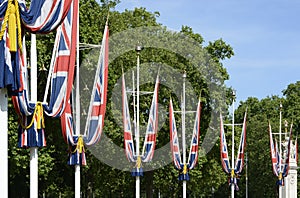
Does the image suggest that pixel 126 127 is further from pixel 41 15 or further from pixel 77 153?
pixel 41 15

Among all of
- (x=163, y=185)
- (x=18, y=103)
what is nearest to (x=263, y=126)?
(x=163, y=185)

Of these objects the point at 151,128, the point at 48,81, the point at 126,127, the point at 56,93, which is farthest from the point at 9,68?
the point at 151,128

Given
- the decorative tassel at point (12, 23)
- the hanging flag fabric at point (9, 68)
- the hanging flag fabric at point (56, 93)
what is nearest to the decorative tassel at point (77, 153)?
the hanging flag fabric at point (56, 93)

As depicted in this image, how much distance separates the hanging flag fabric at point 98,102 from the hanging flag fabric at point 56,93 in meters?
3.51

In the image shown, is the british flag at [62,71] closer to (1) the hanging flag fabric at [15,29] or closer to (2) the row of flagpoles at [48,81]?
(2) the row of flagpoles at [48,81]

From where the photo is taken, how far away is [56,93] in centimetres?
1532

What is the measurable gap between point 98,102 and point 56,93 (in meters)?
5.77

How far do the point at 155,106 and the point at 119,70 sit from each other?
426 inches

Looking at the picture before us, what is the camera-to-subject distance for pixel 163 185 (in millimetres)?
44531

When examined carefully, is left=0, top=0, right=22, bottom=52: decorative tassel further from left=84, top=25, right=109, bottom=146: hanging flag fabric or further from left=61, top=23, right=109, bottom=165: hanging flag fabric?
left=84, top=25, right=109, bottom=146: hanging flag fabric

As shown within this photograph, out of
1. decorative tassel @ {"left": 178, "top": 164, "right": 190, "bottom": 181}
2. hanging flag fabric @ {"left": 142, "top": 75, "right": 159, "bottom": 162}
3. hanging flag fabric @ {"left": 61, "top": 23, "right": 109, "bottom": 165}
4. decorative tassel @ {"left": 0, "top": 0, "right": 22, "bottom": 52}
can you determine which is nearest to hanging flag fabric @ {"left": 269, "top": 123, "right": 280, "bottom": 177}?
decorative tassel @ {"left": 178, "top": 164, "right": 190, "bottom": 181}

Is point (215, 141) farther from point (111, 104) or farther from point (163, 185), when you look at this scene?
point (111, 104)

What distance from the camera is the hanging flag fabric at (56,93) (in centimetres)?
1439

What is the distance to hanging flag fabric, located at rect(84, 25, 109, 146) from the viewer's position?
2081 centimetres
